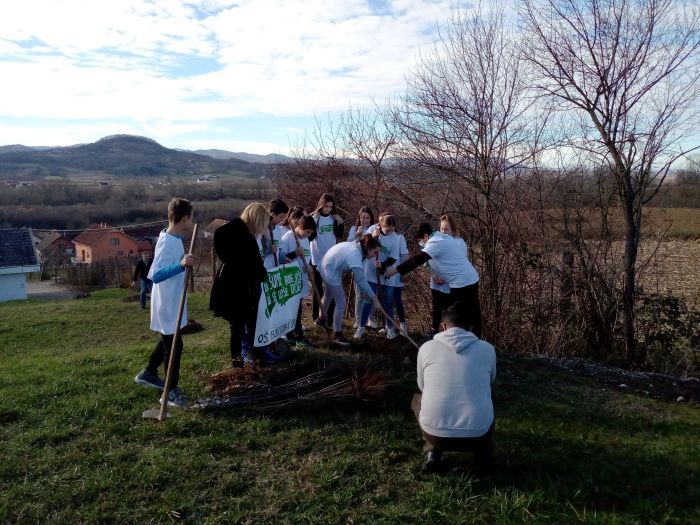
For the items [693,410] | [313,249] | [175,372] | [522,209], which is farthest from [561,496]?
[522,209]

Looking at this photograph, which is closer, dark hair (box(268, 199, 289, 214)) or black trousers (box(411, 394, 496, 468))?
black trousers (box(411, 394, 496, 468))

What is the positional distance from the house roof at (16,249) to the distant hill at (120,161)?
318 feet

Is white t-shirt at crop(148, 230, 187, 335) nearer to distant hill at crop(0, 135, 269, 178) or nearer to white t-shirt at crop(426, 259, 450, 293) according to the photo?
white t-shirt at crop(426, 259, 450, 293)

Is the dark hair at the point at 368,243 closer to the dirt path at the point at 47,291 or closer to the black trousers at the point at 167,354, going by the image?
the black trousers at the point at 167,354

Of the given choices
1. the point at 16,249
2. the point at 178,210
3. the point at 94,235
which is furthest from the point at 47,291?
the point at 178,210

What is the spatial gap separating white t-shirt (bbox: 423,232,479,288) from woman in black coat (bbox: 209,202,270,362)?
81.2 inches

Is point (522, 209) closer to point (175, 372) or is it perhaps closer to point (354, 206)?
point (354, 206)

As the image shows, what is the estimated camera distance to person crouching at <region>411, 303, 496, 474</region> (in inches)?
155

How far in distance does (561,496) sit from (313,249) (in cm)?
516

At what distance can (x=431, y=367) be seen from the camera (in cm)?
412

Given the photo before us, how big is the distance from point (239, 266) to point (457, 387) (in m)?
2.84

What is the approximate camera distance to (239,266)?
5.91 metres

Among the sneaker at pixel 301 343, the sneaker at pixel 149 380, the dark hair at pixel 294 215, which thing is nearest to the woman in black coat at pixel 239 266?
the sneaker at pixel 149 380

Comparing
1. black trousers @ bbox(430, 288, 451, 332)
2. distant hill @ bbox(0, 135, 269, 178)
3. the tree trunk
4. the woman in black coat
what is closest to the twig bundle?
the woman in black coat
